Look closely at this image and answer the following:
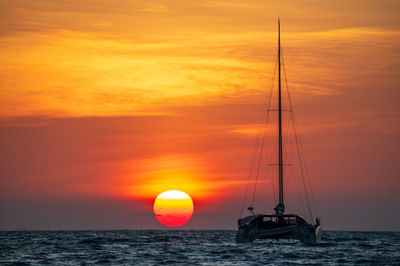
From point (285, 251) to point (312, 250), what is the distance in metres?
3.22

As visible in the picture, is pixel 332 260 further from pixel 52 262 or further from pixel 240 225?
pixel 52 262

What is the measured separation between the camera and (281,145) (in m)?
81.8

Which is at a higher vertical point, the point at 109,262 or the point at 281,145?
the point at 281,145

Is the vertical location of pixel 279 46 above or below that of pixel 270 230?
above

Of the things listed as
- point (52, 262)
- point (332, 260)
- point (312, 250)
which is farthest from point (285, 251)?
point (52, 262)

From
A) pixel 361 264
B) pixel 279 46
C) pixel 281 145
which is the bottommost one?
pixel 361 264

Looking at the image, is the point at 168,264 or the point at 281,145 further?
the point at 281,145

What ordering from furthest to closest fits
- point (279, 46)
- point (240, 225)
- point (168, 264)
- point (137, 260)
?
point (279, 46)
point (240, 225)
point (137, 260)
point (168, 264)

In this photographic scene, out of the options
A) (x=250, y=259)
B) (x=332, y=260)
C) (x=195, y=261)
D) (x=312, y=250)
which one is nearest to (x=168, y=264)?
(x=195, y=261)

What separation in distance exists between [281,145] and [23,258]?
30.6 metres

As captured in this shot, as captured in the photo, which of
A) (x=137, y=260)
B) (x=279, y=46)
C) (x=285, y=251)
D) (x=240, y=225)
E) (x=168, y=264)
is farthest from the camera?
(x=279, y=46)

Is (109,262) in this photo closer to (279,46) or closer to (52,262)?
(52,262)

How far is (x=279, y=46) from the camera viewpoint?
8706cm

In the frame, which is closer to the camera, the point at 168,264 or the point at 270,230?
the point at 168,264
